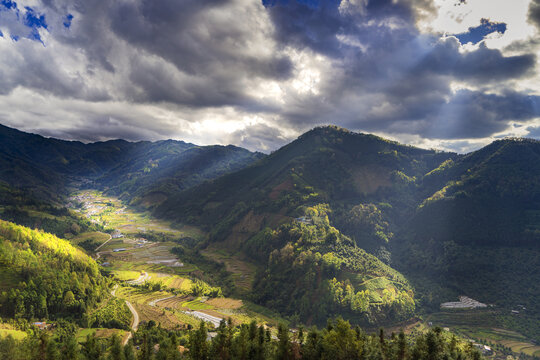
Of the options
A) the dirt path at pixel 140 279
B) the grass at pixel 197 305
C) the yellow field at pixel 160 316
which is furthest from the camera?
the dirt path at pixel 140 279

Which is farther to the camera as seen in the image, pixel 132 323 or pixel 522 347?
pixel 522 347

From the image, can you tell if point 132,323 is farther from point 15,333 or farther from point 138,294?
point 15,333

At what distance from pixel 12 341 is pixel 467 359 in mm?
118515

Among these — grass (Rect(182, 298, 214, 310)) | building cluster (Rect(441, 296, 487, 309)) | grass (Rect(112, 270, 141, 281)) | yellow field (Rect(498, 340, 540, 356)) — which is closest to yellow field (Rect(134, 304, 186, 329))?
grass (Rect(182, 298, 214, 310))

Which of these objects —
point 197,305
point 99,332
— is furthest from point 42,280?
point 197,305

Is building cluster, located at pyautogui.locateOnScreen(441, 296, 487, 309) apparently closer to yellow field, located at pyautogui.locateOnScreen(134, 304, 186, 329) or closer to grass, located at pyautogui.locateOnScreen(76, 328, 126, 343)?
yellow field, located at pyautogui.locateOnScreen(134, 304, 186, 329)

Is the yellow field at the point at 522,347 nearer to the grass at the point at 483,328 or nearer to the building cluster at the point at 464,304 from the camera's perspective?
the grass at the point at 483,328

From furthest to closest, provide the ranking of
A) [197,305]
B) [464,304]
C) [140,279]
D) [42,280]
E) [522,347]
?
[140,279]
[464,304]
[197,305]
[522,347]
[42,280]

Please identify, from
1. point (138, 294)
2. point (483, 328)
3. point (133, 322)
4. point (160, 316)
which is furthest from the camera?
point (138, 294)

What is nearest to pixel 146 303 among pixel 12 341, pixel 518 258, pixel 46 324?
pixel 46 324

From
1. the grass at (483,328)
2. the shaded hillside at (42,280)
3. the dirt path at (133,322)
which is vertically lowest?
Answer: the dirt path at (133,322)

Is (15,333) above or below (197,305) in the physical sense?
above

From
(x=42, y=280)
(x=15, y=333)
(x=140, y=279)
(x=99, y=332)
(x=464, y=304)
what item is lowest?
(x=99, y=332)

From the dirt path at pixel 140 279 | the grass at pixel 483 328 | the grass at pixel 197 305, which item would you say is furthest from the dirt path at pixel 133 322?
the grass at pixel 483 328
